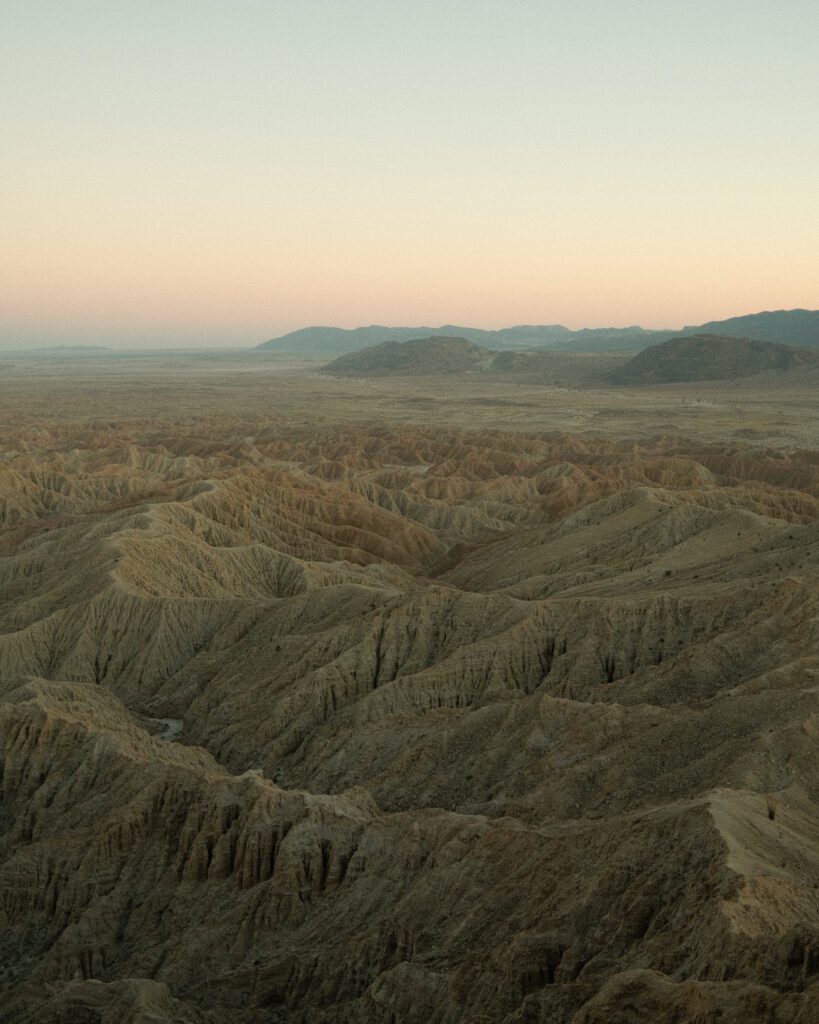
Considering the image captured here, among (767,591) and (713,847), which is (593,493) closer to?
(767,591)

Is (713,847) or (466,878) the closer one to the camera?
(713,847)

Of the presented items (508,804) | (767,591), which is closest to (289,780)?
(508,804)

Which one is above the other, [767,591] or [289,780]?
[767,591]

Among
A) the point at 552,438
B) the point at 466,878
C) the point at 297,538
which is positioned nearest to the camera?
the point at 466,878

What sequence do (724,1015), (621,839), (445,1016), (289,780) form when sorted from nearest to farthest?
(724,1015) < (445,1016) < (621,839) < (289,780)
